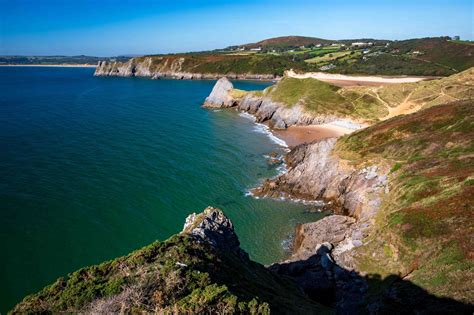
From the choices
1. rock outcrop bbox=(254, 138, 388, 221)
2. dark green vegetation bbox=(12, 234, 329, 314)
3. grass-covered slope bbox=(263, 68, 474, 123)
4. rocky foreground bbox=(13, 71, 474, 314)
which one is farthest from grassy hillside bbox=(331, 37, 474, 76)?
dark green vegetation bbox=(12, 234, 329, 314)

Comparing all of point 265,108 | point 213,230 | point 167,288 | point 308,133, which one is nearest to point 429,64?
point 265,108

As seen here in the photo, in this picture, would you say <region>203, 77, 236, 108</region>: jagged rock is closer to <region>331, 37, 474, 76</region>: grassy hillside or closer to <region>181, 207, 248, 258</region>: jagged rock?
<region>331, 37, 474, 76</region>: grassy hillside

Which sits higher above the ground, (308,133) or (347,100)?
(347,100)

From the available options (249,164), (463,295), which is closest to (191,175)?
(249,164)

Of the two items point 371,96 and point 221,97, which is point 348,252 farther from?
point 221,97

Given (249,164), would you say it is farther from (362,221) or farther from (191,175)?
(362,221)

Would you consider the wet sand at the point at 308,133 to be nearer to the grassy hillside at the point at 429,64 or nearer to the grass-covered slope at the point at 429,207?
the grass-covered slope at the point at 429,207
